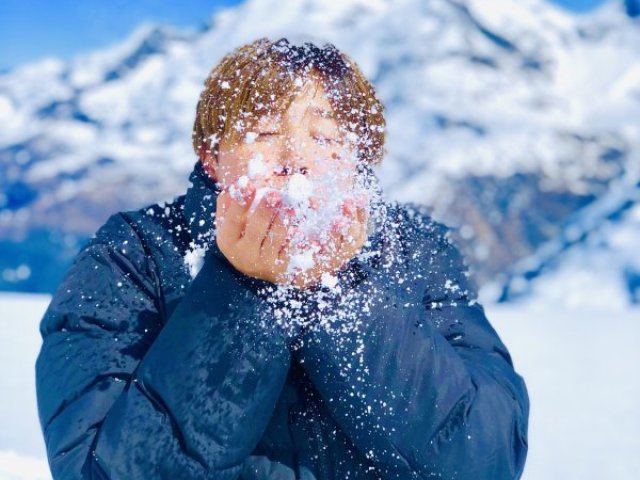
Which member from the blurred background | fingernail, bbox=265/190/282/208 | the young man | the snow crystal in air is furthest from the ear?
the blurred background

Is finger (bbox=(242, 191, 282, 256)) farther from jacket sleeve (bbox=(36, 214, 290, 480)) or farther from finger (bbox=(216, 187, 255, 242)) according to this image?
jacket sleeve (bbox=(36, 214, 290, 480))

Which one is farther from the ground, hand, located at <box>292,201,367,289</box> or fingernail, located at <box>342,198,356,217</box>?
fingernail, located at <box>342,198,356,217</box>

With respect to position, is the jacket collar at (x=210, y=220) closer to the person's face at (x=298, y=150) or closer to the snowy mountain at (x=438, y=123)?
the person's face at (x=298, y=150)

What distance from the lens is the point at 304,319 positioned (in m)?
1.03

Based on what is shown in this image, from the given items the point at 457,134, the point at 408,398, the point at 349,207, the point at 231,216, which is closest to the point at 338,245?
the point at 349,207

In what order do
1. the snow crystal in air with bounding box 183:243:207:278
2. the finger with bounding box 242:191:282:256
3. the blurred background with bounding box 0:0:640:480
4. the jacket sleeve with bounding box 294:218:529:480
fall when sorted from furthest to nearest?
the blurred background with bounding box 0:0:640:480
the snow crystal in air with bounding box 183:243:207:278
the jacket sleeve with bounding box 294:218:529:480
the finger with bounding box 242:191:282:256

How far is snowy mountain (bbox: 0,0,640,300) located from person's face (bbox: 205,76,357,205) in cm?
14080

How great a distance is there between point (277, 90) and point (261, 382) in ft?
1.52

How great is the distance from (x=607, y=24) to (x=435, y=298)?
8357 inches

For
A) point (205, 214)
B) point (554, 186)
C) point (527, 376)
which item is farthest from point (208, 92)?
point (554, 186)

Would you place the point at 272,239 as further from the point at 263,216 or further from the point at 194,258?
the point at 194,258

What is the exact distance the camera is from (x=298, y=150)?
3.35 ft

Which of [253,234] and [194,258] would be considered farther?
[194,258]

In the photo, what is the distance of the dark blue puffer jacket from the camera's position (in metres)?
1.01
